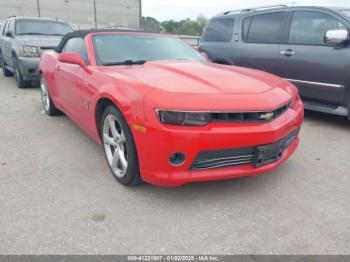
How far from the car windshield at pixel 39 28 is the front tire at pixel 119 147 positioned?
610 centimetres

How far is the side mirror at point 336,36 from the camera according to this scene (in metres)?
4.12

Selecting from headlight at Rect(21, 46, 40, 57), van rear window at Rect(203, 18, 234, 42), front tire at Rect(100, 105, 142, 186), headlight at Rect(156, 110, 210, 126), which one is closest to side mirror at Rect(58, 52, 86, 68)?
front tire at Rect(100, 105, 142, 186)

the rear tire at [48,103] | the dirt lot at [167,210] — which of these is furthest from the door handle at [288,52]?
the rear tire at [48,103]

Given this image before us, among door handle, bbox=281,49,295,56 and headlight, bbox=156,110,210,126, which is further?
door handle, bbox=281,49,295,56

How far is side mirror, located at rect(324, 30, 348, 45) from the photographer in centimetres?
412

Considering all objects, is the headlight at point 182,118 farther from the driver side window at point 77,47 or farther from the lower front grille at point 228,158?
the driver side window at point 77,47

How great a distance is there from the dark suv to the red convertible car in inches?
64.9

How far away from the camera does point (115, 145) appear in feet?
9.56

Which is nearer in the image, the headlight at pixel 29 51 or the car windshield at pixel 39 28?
the headlight at pixel 29 51

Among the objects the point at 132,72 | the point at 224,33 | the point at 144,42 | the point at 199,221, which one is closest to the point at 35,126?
the point at 144,42

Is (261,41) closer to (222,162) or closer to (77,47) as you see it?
(77,47)

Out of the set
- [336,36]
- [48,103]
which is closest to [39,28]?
[48,103]

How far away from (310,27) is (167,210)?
148 inches

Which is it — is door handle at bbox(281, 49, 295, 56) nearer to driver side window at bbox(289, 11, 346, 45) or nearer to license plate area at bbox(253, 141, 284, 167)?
driver side window at bbox(289, 11, 346, 45)
